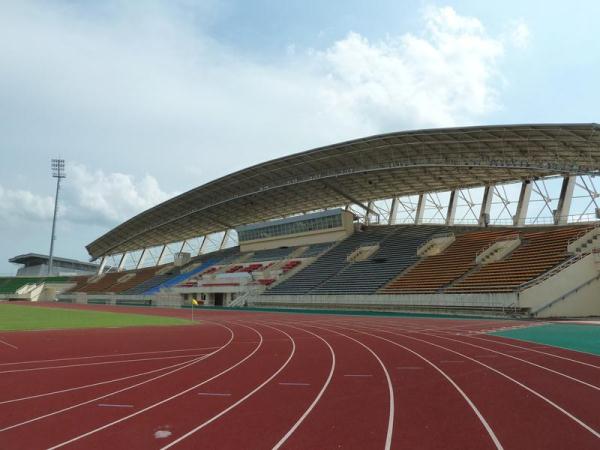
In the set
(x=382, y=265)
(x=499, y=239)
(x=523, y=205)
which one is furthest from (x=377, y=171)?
(x=523, y=205)

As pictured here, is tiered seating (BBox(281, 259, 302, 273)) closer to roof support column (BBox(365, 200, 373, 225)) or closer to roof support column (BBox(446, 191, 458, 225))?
roof support column (BBox(365, 200, 373, 225))

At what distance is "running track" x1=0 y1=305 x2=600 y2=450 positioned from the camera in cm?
525

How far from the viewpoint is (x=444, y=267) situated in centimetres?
3384

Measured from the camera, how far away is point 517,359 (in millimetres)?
10906

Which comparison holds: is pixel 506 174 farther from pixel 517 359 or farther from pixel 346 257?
pixel 517 359

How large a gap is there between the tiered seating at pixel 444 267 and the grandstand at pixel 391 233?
16 centimetres

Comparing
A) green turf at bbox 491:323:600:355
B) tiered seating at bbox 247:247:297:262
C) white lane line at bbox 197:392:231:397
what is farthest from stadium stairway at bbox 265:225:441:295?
white lane line at bbox 197:392:231:397

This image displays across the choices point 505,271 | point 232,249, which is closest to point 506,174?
point 505,271

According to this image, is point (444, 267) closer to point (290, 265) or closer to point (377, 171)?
point (377, 171)

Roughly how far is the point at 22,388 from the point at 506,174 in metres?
40.2

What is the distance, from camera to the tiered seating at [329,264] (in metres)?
42.7

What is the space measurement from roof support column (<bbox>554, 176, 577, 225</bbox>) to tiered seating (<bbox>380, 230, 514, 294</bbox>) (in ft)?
13.1

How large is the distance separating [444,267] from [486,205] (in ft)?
41.0

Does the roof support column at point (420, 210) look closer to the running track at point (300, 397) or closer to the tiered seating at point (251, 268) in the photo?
the tiered seating at point (251, 268)
